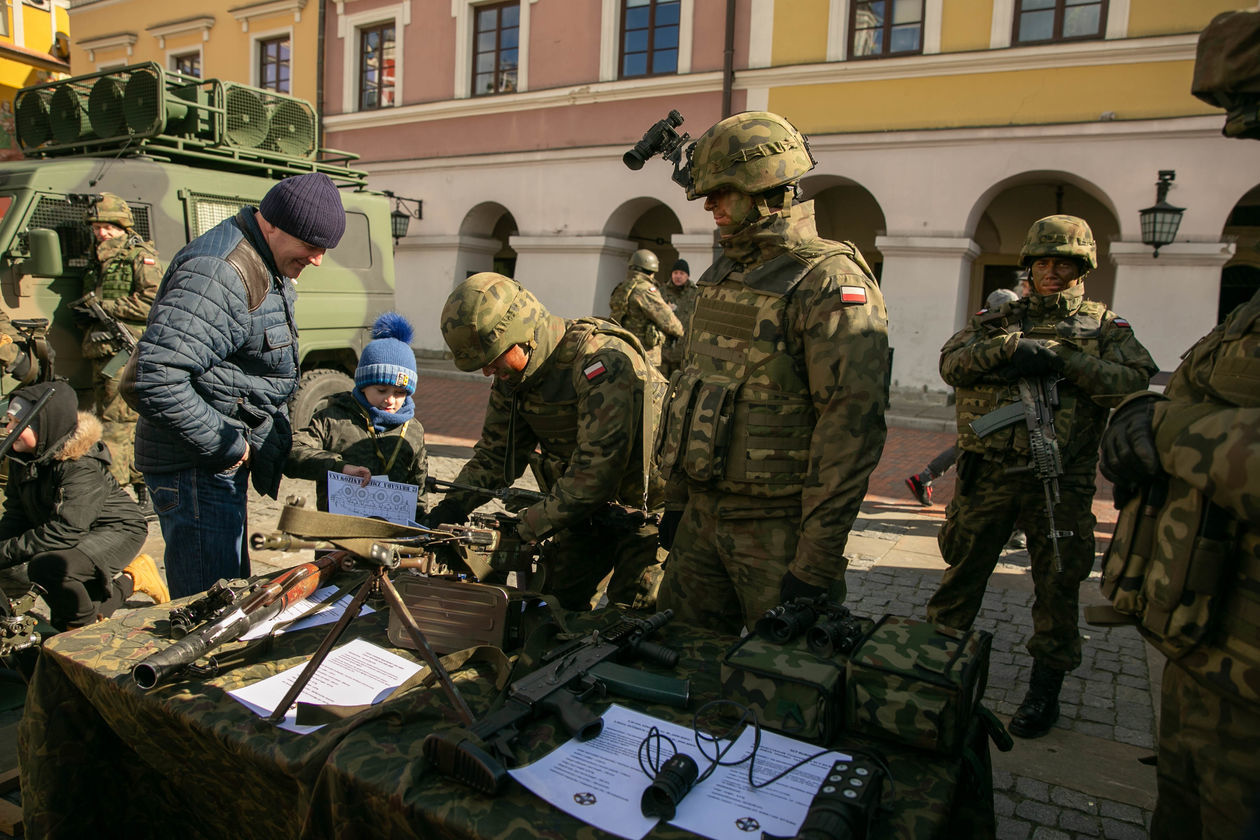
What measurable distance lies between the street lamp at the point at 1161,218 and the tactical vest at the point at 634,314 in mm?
5837

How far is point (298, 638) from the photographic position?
213 centimetres

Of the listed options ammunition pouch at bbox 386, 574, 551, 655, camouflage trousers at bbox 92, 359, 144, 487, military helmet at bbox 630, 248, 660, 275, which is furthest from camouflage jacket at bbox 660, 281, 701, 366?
ammunition pouch at bbox 386, 574, 551, 655

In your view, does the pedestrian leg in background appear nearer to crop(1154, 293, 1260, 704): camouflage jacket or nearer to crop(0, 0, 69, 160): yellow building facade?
crop(1154, 293, 1260, 704): camouflage jacket

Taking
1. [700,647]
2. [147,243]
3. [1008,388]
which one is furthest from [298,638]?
[147,243]

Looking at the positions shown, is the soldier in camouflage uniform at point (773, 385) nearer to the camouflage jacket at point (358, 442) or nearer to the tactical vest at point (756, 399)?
the tactical vest at point (756, 399)

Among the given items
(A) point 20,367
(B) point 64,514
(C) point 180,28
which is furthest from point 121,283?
(C) point 180,28

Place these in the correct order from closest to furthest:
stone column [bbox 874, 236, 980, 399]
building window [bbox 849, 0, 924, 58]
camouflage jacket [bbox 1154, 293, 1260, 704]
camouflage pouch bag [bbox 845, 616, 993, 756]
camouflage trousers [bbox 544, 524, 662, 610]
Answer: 1. camouflage jacket [bbox 1154, 293, 1260, 704]
2. camouflage pouch bag [bbox 845, 616, 993, 756]
3. camouflage trousers [bbox 544, 524, 662, 610]
4. stone column [bbox 874, 236, 980, 399]
5. building window [bbox 849, 0, 924, 58]

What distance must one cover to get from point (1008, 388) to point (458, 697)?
8.57 feet

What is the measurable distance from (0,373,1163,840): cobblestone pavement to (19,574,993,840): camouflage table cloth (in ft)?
3.91

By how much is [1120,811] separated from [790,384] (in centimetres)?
179

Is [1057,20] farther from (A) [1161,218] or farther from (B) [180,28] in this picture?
(B) [180,28]

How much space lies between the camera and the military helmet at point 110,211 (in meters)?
5.64

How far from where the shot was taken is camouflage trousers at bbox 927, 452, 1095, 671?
3242mm

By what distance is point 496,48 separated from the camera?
14.7 meters
